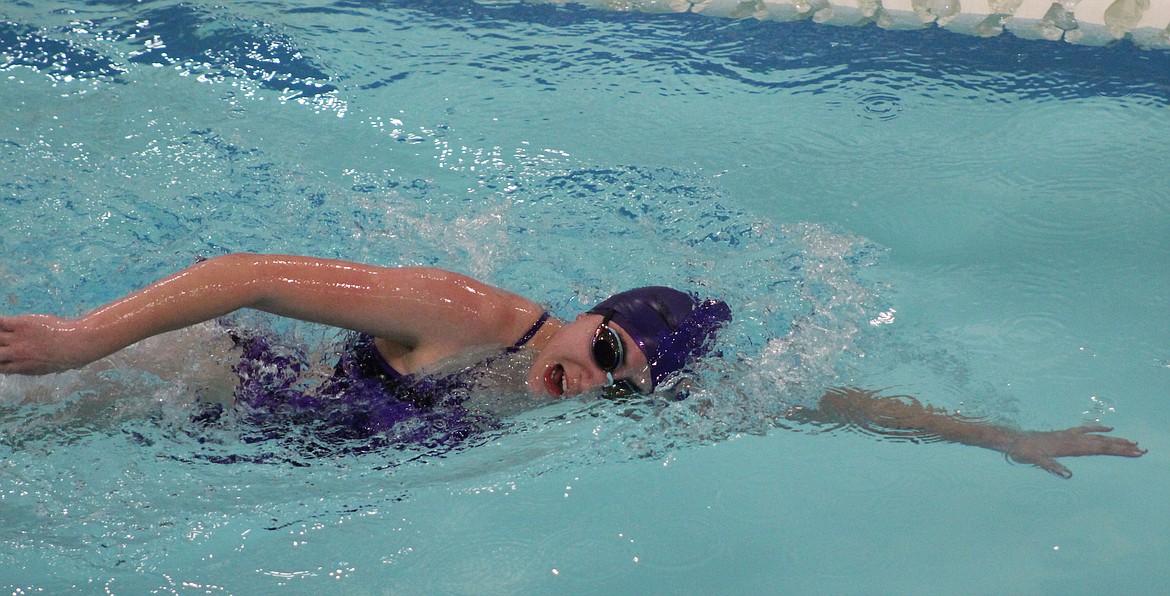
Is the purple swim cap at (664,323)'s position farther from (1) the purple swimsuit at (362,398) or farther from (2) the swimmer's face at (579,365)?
(1) the purple swimsuit at (362,398)

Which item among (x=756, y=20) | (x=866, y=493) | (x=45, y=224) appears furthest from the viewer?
(x=756, y=20)

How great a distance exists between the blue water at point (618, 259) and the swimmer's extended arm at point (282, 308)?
0.47 metres

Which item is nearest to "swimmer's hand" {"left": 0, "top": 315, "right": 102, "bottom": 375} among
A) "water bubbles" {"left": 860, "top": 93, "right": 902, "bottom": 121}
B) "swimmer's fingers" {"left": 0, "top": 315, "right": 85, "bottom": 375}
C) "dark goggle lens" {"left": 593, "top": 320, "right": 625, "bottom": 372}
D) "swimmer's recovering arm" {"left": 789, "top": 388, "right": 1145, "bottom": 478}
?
"swimmer's fingers" {"left": 0, "top": 315, "right": 85, "bottom": 375}

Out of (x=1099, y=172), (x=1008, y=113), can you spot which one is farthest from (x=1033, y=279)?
(x=1008, y=113)

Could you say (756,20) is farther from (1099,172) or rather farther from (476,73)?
(1099,172)

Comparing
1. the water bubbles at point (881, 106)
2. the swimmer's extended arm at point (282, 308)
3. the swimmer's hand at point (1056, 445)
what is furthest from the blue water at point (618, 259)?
the swimmer's extended arm at point (282, 308)

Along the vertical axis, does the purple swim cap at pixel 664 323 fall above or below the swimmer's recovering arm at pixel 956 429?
above

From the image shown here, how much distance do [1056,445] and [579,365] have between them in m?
1.49

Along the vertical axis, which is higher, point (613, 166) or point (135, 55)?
point (135, 55)

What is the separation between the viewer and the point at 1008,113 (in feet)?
16.2

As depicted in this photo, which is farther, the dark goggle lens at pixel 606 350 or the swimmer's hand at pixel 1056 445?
the swimmer's hand at pixel 1056 445

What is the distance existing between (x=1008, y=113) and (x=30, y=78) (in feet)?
15.4

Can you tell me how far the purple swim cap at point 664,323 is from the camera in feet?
9.52

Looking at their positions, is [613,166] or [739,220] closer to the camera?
[739,220]
